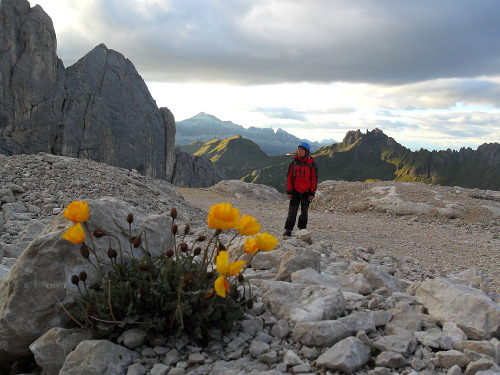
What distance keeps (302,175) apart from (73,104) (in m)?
66.7

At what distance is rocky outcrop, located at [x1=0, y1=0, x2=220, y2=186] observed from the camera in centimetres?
6244

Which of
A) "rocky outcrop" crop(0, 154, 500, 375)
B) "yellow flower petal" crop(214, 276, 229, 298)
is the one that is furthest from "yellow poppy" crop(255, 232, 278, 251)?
"rocky outcrop" crop(0, 154, 500, 375)

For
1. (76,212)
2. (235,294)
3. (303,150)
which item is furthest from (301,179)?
(76,212)

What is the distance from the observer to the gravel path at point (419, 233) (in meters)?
12.0

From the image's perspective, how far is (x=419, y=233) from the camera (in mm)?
16828

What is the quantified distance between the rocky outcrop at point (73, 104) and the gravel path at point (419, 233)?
5240cm

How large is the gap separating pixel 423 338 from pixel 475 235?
52.1ft

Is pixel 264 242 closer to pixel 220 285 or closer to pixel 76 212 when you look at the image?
pixel 220 285

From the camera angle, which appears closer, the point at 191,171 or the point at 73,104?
the point at 73,104

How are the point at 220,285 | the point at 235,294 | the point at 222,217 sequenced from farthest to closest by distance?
the point at 235,294, the point at 222,217, the point at 220,285

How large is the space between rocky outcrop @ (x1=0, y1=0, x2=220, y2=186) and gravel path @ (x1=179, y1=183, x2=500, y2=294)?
52.4m

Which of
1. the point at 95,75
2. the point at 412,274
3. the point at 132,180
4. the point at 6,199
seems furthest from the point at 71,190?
the point at 95,75

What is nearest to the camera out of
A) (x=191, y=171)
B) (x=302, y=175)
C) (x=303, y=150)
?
(x=303, y=150)

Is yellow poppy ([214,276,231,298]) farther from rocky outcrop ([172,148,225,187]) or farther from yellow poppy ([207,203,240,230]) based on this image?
rocky outcrop ([172,148,225,187])
